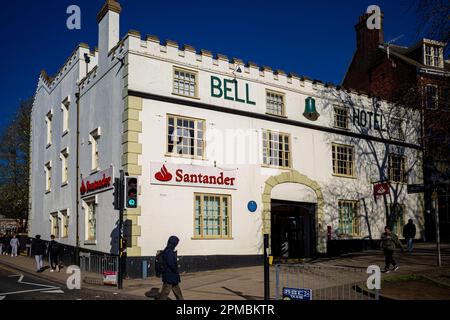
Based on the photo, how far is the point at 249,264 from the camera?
21750 mm

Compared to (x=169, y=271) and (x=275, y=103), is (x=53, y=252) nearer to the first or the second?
(x=169, y=271)

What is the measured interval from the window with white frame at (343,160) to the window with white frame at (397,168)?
338 cm

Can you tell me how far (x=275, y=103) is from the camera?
2408cm

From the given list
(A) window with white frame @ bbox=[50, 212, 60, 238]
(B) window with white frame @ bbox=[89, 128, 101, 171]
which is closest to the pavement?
(A) window with white frame @ bbox=[50, 212, 60, 238]

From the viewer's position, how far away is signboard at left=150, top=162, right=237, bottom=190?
1950 centimetres

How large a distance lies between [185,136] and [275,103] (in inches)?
227

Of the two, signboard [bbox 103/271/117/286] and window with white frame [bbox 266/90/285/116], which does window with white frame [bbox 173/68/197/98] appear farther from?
signboard [bbox 103/271/117/286]

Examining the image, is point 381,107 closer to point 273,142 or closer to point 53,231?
point 273,142

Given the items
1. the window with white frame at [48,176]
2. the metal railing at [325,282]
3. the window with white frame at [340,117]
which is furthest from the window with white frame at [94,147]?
the window with white frame at [340,117]

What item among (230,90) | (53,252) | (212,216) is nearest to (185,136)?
(230,90)

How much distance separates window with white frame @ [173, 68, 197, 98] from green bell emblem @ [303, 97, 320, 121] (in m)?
6.73

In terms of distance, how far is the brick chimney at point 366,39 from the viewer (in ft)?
118

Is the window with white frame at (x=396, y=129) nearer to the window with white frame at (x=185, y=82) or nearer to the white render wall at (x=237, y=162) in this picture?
the white render wall at (x=237, y=162)

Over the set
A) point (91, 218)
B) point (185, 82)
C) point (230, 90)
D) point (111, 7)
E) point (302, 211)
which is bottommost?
point (91, 218)
